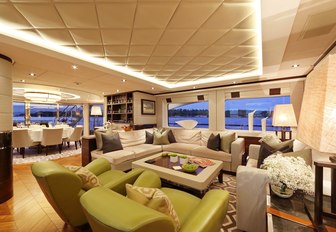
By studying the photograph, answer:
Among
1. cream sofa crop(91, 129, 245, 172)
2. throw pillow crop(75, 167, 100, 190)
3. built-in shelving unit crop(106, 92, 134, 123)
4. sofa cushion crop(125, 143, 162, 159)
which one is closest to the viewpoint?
throw pillow crop(75, 167, 100, 190)

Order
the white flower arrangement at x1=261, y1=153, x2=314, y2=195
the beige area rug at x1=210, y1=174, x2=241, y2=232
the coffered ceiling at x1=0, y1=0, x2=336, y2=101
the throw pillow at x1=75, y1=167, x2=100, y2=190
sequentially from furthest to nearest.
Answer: the beige area rug at x1=210, y1=174, x2=241, y2=232 < the coffered ceiling at x1=0, y1=0, x2=336, y2=101 < the throw pillow at x1=75, y1=167, x2=100, y2=190 < the white flower arrangement at x1=261, y1=153, x2=314, y2=195

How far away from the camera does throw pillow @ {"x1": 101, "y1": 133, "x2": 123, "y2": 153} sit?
135 inches

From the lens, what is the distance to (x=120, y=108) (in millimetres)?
6312

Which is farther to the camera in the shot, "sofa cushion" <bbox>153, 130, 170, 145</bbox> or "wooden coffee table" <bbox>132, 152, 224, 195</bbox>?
"sofa cushion" <bbox>153, 130, 170, 145</bbox>

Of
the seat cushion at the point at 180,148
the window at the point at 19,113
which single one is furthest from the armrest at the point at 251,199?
the window at the point at 19,113

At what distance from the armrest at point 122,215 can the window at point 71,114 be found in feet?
33.2

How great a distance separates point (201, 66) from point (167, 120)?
346 centimetres

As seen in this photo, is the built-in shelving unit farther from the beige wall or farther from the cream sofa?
the cream sofa

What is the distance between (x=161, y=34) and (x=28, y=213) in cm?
302

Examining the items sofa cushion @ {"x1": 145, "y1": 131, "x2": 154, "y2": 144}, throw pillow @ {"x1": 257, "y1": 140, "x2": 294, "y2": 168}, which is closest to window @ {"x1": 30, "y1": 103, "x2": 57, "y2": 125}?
sofa cushion @ {"x1": 145, "y1": 131, "x2": 154, "y2": 144}

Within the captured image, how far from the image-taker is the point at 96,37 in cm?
213

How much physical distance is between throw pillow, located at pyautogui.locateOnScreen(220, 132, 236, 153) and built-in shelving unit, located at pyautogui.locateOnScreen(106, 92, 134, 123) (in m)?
3.32

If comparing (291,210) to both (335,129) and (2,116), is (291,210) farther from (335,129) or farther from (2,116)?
(2,116)

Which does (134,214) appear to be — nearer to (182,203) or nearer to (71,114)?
(182,203)
